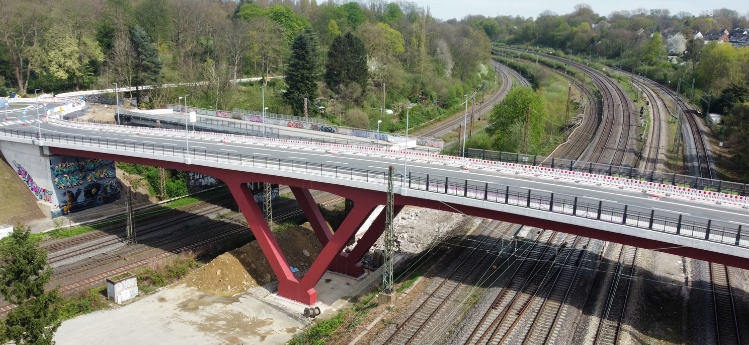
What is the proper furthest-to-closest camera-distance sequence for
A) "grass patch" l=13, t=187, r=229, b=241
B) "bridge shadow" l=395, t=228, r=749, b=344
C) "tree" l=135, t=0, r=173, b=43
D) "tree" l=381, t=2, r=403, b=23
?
"tree" l=381, t=2, r=403, b=23 → "tree" l=135, t=0, r=173, b=43 → "grass patch" l=13, t=187, r=229, b=241 → "bridge shadow" l=395, t=228, r=749, b=344

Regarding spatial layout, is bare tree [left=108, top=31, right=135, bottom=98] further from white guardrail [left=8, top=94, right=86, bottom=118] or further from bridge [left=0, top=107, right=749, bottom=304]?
bridge [left=0, top=107, right=749, bottom=304]

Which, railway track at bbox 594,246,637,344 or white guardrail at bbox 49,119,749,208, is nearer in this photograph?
railway track at bbox 594,246,637,344

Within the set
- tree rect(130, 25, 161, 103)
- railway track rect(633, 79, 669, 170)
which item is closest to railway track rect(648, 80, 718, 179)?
railway track rect(633, 79, 669, 170)

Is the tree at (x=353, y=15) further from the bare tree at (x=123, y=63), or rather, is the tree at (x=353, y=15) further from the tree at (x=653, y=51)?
the tree at (x=653, y=51)

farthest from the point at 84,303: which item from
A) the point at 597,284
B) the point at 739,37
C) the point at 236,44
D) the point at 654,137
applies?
the point at 739,37

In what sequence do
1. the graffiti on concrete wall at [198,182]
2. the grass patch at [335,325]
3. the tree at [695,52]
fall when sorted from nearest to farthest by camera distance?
the grass patch at [335,325] → the graffiti on concrete wall at [198,182] → the tree at [695,52]

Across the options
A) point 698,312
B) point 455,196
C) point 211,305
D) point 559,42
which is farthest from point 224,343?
point 559,42

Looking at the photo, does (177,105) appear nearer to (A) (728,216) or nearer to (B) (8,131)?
(B) (8,131)

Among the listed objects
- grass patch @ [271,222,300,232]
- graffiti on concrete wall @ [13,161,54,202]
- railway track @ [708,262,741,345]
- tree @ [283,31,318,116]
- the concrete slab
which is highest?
tree @ [283,31,318,116]

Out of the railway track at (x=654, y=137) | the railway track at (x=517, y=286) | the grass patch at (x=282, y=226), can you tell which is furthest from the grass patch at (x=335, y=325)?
the railway track at (x=654, y=137)
